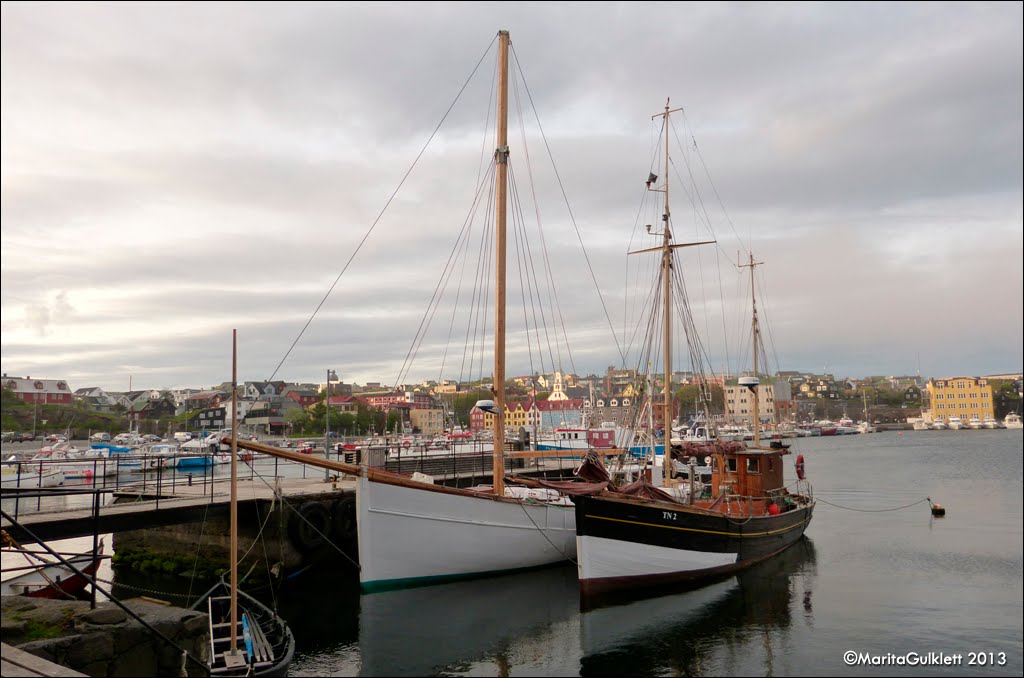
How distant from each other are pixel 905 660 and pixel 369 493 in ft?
41.5

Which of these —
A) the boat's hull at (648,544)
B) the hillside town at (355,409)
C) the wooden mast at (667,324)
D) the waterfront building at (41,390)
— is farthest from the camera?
the waterfront building at (41,390)

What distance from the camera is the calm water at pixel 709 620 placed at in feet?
43.3

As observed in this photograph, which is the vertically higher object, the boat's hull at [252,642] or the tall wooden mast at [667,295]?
the tall wooden mast at [667,295]

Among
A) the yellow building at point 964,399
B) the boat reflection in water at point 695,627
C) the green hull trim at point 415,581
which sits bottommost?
the boat reflection in water at point 695,627

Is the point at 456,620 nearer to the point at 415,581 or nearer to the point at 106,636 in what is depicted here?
the point at 415,581

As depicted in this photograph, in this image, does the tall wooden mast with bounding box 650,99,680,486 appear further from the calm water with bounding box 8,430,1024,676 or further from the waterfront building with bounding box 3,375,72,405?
the waterfront building with bounding box 3,375,72,405

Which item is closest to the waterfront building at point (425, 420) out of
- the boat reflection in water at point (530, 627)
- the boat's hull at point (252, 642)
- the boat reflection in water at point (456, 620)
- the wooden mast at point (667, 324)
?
the wooden mast at point (667, 324)

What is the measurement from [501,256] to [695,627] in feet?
36.0

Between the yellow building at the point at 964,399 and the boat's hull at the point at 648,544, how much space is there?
24.4m

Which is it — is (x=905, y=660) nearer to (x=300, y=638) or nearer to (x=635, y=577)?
(x=635, y=577)

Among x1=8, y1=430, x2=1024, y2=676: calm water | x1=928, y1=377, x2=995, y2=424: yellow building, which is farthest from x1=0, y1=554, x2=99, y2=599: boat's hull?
x1=928, y1=377, x2=995, y2=424: yellow building

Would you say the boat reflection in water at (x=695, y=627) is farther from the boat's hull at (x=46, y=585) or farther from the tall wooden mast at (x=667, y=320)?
the boat's hull at (x=46, y=585)

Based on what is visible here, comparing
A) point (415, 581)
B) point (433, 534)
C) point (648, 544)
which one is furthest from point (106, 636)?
point (648, 544)

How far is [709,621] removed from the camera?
15758 mm
